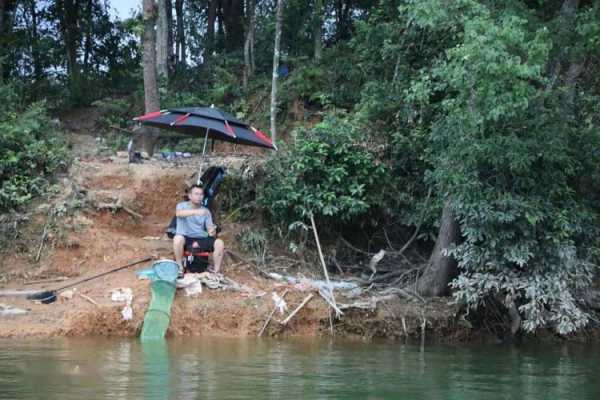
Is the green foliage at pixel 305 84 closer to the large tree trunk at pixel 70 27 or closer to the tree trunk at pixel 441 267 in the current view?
the large tree trunk at pixel 70 27

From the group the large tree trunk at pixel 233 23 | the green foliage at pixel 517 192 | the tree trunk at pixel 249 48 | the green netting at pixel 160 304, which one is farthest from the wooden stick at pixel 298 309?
the large tree trunk at pixel 233 23

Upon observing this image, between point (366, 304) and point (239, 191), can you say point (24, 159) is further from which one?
point (366, 304)

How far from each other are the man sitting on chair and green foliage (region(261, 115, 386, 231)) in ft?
4.38

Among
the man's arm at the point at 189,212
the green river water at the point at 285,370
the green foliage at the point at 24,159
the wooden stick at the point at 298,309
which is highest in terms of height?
the green foliage at the point at 24,159

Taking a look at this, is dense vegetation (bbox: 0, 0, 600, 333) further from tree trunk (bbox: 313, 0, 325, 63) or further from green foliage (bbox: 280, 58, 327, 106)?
tree trunk (bbox: 313, 0, 325, 63)

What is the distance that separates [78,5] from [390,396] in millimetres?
17471

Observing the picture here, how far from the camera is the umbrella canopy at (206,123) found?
10789 millimetres

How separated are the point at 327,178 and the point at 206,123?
2070 millimetres

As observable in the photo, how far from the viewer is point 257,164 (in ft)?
40.8

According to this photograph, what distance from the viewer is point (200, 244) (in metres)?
10.5

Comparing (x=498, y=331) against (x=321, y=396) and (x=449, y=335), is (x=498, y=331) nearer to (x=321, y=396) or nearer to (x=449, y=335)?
(x=449, y=335)

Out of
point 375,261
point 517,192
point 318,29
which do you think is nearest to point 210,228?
point 375,261

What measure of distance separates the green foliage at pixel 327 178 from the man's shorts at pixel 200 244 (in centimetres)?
139

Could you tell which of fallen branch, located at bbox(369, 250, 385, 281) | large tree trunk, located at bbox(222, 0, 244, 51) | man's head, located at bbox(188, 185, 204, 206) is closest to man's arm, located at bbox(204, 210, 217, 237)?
man's head, located at bbox(188, 185, 204, 206)
